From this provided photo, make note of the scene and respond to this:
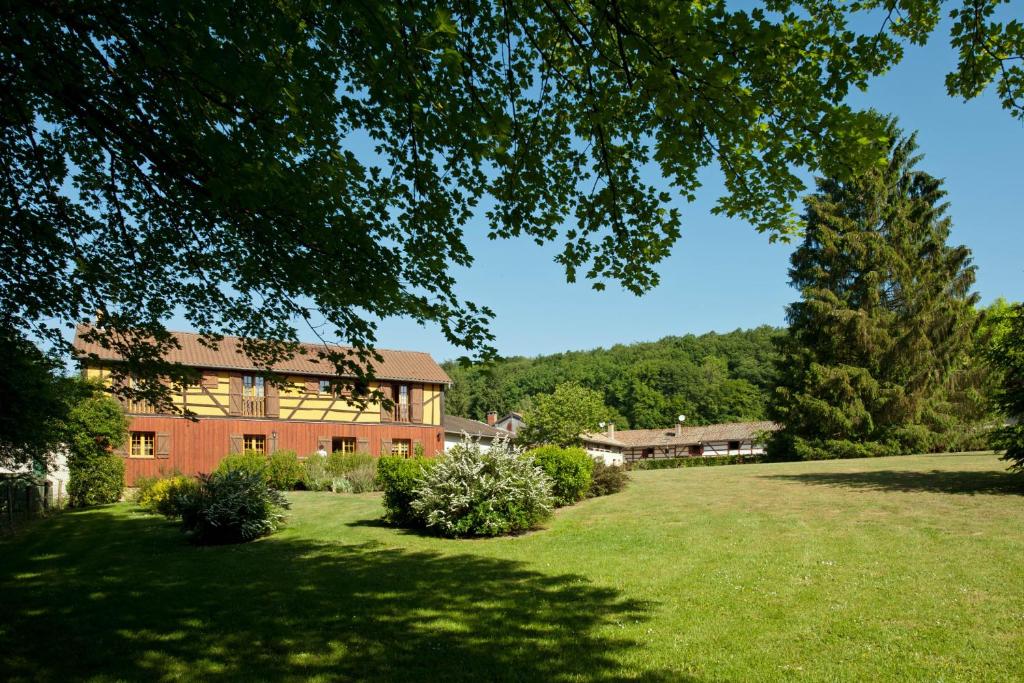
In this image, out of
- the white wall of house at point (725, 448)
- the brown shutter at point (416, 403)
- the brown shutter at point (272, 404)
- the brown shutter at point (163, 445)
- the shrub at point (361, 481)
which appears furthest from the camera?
the white wall of house at point (725, 448)

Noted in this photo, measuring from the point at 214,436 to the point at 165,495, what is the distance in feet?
34.1

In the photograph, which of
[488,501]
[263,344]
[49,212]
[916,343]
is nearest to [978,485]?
[488,501]

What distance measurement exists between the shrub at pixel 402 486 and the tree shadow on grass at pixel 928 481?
9645mm

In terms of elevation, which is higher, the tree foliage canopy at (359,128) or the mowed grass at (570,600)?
the tree foliage canopy at (359,128)

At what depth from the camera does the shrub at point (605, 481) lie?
16.6m

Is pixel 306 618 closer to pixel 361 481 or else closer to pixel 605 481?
pixel 605 481

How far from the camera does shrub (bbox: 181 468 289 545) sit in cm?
1205

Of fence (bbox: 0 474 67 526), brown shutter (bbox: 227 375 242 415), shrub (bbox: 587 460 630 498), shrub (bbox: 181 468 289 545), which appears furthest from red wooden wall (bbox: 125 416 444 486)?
shrub (bbox: 587 460 630 498)

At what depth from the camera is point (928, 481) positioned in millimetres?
14797

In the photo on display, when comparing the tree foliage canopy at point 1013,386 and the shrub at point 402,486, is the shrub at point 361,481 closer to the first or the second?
the shrub at point 402,486

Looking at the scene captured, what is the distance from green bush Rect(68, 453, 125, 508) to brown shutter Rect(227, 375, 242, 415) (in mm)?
6914

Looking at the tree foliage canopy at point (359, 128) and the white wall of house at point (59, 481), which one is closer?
the tree foliage canopy at point (359, 128)

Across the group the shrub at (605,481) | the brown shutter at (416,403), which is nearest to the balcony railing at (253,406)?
the brown shutter at (416,403)

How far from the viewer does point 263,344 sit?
713 centimetres
